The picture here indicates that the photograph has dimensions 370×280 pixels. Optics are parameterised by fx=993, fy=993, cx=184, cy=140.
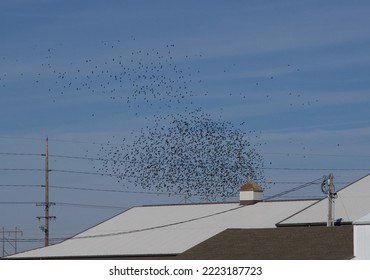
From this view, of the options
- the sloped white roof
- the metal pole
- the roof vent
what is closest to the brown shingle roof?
the metal pole

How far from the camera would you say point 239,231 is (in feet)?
210

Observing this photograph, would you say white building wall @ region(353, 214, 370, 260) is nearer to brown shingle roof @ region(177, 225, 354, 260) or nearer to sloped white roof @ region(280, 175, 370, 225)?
brown shingle roof @ region(177, 225, 354, 260)

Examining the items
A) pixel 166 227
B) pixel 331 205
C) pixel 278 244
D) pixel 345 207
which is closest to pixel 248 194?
pixel 166 227

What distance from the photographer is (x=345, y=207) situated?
6575 centimetres

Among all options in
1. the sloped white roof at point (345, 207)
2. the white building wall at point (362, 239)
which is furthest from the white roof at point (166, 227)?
the white building wall at point (362, 239)

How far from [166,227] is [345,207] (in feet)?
47.2

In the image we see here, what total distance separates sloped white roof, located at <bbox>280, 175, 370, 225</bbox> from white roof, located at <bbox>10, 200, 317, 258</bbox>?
248 cm

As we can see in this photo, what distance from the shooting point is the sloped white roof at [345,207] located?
210 feet

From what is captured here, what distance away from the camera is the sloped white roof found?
64.1 metres

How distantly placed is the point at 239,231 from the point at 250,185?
13.9 metres

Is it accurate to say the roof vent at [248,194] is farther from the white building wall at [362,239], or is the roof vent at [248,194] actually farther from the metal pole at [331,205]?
the white building wall at [362,239]

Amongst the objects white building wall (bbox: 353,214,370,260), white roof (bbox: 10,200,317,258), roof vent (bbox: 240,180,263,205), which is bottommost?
white building wall (bbox: 353,214,370,260)

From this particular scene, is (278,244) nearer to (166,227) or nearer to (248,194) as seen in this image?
(166,227)
